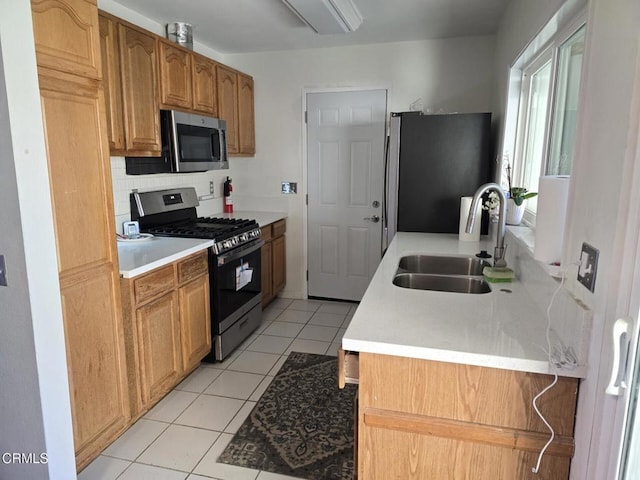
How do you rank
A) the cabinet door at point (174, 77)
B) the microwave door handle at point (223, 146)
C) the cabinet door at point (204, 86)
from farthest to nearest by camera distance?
the microwave door handle at point (223, 146), the cabinet door at point (204, 86), the cabinet door at point (174, 77)

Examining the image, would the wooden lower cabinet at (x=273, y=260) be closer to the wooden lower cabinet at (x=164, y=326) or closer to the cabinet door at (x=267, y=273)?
the cabinet door at (x=267, y=273)

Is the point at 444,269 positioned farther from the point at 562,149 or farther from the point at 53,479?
the point at 53,479

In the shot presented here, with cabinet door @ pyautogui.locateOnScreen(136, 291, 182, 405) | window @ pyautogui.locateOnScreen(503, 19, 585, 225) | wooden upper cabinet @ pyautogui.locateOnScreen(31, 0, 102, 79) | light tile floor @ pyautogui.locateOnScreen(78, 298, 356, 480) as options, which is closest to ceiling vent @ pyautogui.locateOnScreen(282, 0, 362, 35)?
window @ pyautogui.locateOnScreen(503, 19, 585, 225)

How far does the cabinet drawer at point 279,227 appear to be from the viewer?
408 cm

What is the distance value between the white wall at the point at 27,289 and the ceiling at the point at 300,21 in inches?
67.8

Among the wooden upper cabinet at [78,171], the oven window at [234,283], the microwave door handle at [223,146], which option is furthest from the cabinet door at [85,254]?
the microwave door handle at [223,146]

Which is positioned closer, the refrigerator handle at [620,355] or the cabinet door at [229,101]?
the refrigerator handle at [620,355]

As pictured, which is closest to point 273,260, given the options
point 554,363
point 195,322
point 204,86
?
point 195,322

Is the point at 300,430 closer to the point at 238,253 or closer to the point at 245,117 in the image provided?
the point at 238,253

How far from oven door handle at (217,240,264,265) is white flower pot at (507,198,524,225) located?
1818 mm

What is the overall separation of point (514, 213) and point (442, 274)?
53 centimetres

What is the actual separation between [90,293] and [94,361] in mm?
319

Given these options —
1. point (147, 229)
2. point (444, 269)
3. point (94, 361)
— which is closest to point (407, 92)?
point (444, 269)

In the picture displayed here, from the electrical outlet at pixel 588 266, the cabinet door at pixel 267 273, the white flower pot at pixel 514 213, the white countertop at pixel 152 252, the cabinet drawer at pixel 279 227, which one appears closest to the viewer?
the electrical outlet at pixel 588 266
